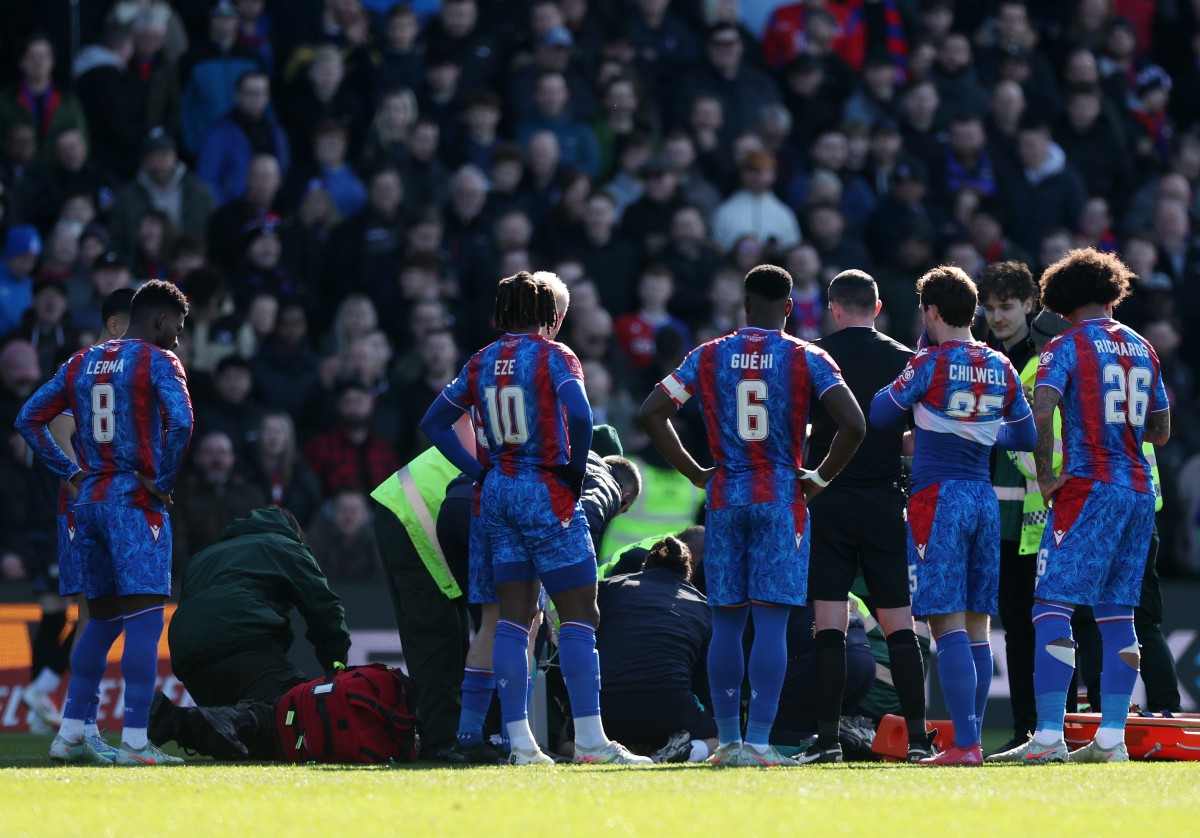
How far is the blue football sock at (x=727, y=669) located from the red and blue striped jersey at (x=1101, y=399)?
1.72 m

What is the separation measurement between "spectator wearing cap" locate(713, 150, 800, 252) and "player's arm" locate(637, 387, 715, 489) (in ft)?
26.1

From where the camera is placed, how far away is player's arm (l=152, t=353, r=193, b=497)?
30.2 ft

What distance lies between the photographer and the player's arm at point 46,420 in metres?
9.37

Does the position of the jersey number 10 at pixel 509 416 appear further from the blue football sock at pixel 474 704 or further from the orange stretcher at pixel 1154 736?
the orange stretcher at pixel 1154 736

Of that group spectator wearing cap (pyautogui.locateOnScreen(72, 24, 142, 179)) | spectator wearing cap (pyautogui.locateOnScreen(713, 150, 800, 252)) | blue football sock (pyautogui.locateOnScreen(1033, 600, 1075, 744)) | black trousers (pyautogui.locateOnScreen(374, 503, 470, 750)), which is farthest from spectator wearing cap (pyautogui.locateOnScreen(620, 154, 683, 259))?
blue football sock (pyautogui.locateOnScreen(1033, 600, 1075, 744))

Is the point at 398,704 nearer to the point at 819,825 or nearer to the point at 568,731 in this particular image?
the point at 568,731

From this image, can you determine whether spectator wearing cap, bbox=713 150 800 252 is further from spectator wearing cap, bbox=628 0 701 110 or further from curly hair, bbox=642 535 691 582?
curly hair, bbox=642 535 691 582

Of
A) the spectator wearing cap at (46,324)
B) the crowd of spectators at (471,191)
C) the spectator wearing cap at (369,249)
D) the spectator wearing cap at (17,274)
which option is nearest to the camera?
the spectator wearing cap at (46,324)

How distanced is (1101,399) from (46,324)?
8120 millimetres

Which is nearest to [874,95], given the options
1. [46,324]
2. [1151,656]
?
[46,324]

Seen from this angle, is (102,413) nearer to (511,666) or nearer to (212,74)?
(511,666)

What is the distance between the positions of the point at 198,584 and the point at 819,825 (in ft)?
17.2

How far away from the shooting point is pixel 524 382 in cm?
871

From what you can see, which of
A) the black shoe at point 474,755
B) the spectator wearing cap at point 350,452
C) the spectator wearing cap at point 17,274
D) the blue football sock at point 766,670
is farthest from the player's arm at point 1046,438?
the spectator wearing cap at point 17,274
